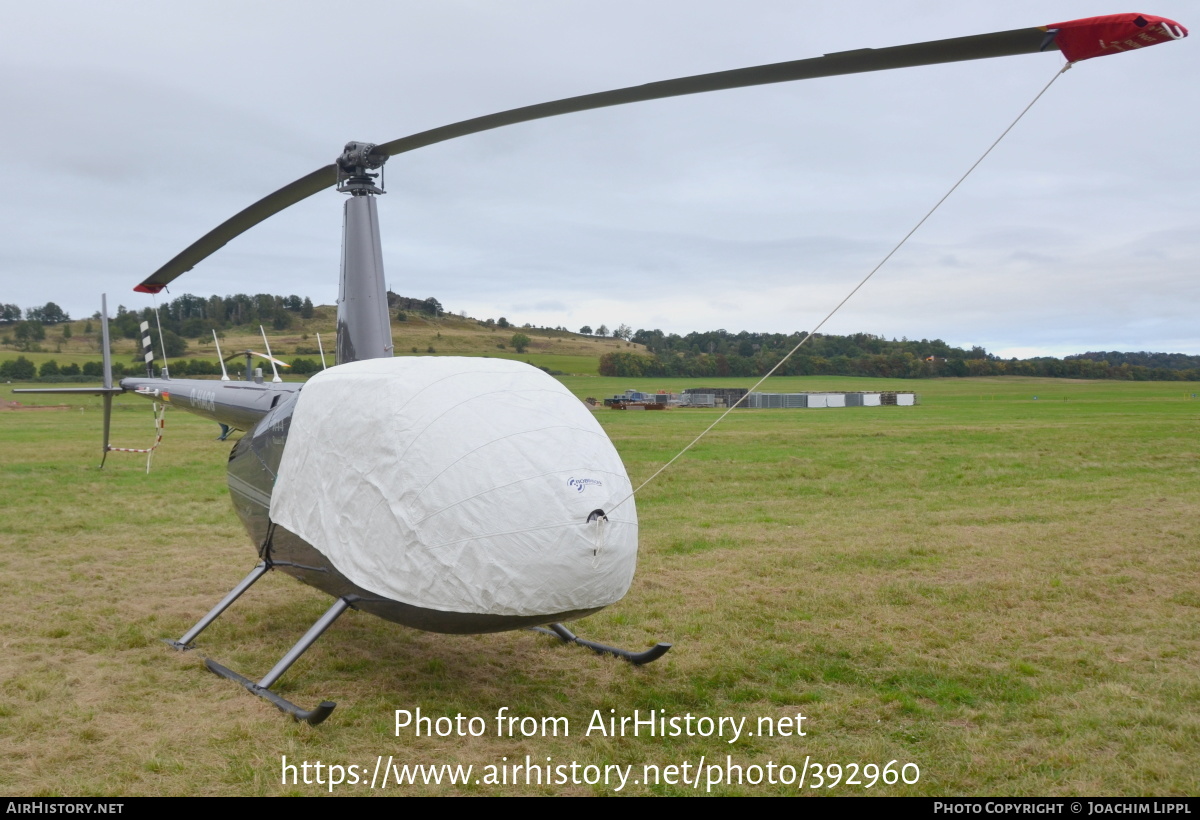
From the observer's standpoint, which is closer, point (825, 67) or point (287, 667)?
point (825, 67)

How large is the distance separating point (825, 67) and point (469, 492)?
304 centimetres

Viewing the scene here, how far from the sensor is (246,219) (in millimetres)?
7430

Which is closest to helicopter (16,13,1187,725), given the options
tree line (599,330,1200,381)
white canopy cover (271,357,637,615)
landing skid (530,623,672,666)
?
white canopy cover (271,357,637,615)

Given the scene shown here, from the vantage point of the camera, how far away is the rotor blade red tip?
118 inches

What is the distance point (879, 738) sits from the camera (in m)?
5.34

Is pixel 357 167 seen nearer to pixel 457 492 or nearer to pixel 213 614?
pixel 457 492

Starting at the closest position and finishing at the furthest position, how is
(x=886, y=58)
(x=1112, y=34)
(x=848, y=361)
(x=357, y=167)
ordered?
1. (x=1112, y=34)
2. (x=886, y=58)
3. (x=357, y=167)
4. (x=848, y=361)

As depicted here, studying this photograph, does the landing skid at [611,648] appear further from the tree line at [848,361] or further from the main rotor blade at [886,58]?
the tree line at [848,361]

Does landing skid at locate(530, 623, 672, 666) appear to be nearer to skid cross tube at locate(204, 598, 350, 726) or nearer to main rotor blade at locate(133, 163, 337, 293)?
skid cross tube at locate(204, 598, 350, 726)

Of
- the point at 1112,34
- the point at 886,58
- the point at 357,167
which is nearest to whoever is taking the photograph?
the point at 1112,34

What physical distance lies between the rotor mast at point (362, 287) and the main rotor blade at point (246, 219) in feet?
0.78

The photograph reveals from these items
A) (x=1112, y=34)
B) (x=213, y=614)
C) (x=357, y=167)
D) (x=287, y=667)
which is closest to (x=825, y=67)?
(x=1112, y=34)
